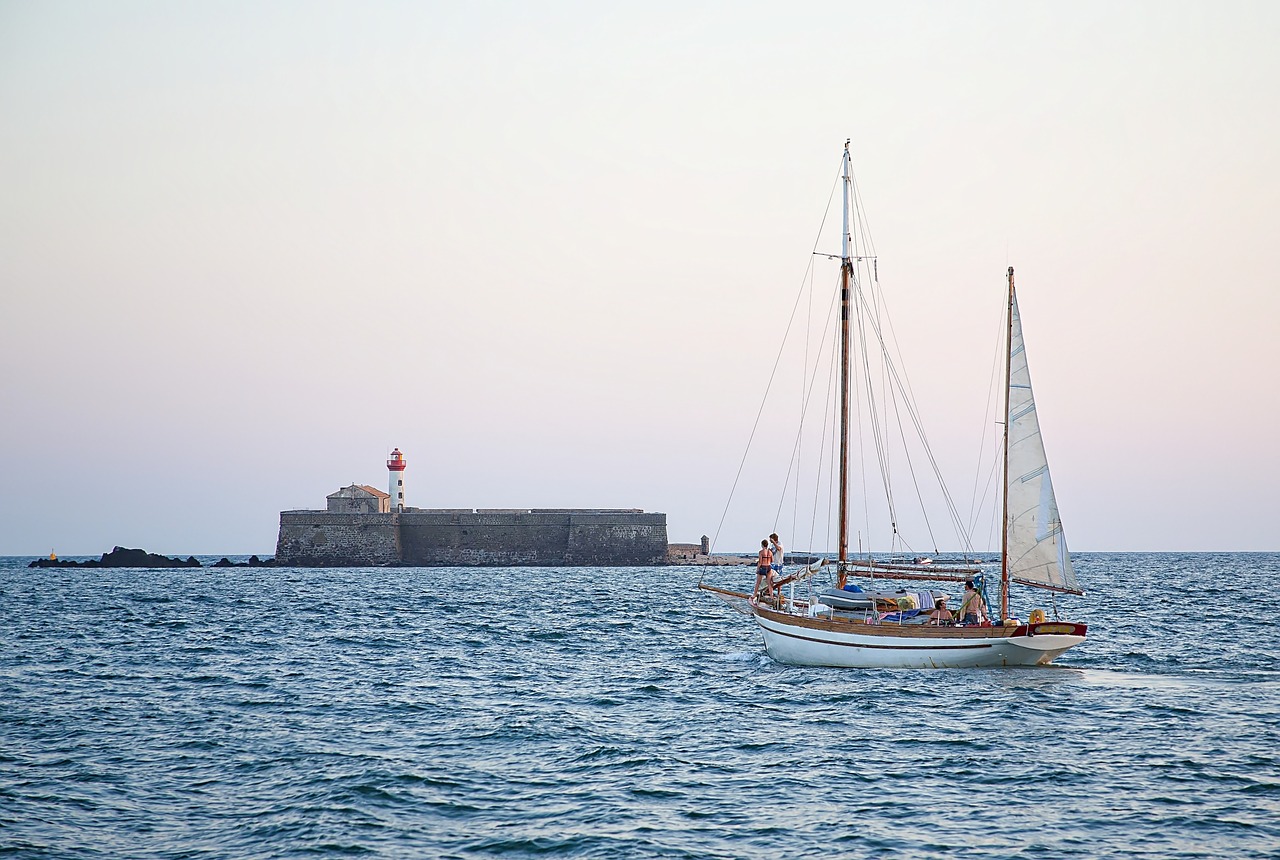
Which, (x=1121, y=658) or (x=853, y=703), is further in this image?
(x=1121, y=658)

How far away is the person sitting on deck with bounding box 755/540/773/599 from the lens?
24766mm

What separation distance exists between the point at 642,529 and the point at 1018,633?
205ft

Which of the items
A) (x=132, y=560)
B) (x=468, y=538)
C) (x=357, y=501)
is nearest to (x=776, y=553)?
(x=468, y=538)

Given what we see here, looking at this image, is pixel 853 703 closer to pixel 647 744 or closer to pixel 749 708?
pixel 749 708

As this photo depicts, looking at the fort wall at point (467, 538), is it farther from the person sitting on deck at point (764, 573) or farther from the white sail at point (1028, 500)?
the white sail at point (1028, 500)

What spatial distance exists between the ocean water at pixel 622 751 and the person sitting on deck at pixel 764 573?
63.4 inches

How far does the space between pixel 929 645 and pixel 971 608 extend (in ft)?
3.75

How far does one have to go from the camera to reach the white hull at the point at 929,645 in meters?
20.5

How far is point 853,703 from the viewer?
1808cm

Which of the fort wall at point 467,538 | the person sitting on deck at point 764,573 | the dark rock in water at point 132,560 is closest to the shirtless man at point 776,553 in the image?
the person sitting on deck at point 764,573

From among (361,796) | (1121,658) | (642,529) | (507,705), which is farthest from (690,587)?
(361,796)

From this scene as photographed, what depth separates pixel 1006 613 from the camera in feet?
71.6

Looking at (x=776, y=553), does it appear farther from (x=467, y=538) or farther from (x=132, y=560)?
(x=132, y=560)

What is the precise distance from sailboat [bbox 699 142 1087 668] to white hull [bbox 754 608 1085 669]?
0.02 meters
